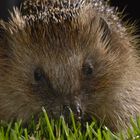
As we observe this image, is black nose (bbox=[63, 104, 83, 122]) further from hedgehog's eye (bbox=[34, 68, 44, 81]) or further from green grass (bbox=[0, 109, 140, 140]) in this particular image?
hedgehog's eye (bbox=[34, 68, 44, 81])

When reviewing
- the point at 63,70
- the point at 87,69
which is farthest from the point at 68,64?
the point at 87,69

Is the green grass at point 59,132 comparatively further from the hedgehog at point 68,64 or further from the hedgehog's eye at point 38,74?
the hedgehog's eye at point 38,74

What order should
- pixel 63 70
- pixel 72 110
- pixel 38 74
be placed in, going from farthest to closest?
pixel 38 74
pixel 63 70
pixel 72 110

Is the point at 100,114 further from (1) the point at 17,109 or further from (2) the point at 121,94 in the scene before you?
(1) the point at 17,109

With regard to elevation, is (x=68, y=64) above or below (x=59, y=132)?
above

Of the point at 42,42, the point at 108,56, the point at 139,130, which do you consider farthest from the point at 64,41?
the point at 139,130

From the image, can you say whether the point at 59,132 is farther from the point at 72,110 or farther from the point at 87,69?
the point at 87,69

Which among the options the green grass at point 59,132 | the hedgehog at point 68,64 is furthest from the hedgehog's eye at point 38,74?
the green grass at point 59,132
